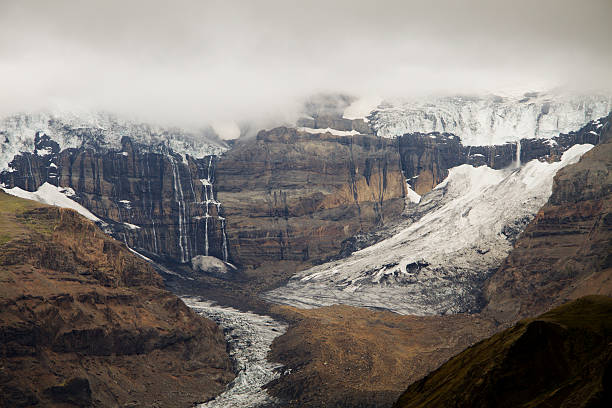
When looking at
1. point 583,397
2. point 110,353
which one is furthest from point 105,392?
point 583,397

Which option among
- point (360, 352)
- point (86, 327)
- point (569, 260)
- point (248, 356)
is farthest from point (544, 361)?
point (569, 260)

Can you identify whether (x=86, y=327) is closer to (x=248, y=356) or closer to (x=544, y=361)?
(x=248, y=356)

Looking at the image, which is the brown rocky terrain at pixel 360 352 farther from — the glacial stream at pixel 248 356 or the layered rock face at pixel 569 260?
the layered rock face at pixel 569 260

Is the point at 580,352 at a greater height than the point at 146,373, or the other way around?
the point at 580,352

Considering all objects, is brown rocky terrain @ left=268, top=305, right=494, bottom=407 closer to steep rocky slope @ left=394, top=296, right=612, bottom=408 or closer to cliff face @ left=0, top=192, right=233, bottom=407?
cliff face @ left=0, top=192, right=233, bottom=407

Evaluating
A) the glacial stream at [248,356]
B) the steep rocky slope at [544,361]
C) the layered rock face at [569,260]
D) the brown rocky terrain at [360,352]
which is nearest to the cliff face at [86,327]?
the glacial stream at [248,356]

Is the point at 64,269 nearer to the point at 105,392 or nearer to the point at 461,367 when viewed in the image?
the point at 105,392
